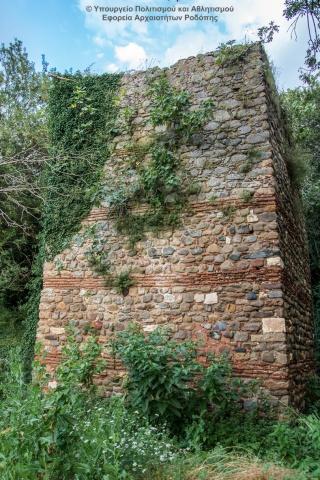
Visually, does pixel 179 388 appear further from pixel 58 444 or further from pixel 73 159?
pixel 73 159

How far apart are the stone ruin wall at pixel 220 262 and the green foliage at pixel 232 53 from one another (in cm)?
10

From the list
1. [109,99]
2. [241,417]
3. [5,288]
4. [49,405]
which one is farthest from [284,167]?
[5,288]

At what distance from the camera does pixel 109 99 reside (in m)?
7.55

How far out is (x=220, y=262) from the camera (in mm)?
6070

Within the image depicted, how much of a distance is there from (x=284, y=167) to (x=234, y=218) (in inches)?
68.2

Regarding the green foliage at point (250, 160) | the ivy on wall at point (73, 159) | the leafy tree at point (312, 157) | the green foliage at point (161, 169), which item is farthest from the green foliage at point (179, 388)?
the leafy tree at point (312, 157)

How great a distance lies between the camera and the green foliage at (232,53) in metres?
6.74

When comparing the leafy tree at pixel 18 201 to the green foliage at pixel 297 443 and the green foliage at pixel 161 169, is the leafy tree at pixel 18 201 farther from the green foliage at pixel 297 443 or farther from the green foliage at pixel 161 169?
the green foliage at pixel 297 443

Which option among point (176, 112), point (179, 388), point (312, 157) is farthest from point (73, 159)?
point (312, 157)

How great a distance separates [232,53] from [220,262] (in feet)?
11.1

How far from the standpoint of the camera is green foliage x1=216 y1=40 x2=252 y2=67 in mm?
6742

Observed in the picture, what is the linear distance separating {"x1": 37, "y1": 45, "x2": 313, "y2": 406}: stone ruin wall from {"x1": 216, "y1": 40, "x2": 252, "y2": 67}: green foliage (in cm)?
10

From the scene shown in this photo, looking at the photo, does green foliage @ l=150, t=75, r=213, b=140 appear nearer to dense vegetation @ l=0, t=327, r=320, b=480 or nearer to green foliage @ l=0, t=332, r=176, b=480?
dense vegetation @ l=0, t=327, r=320, b=480

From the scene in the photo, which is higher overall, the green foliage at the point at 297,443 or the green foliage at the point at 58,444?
the green foliage at the point at 58,444
